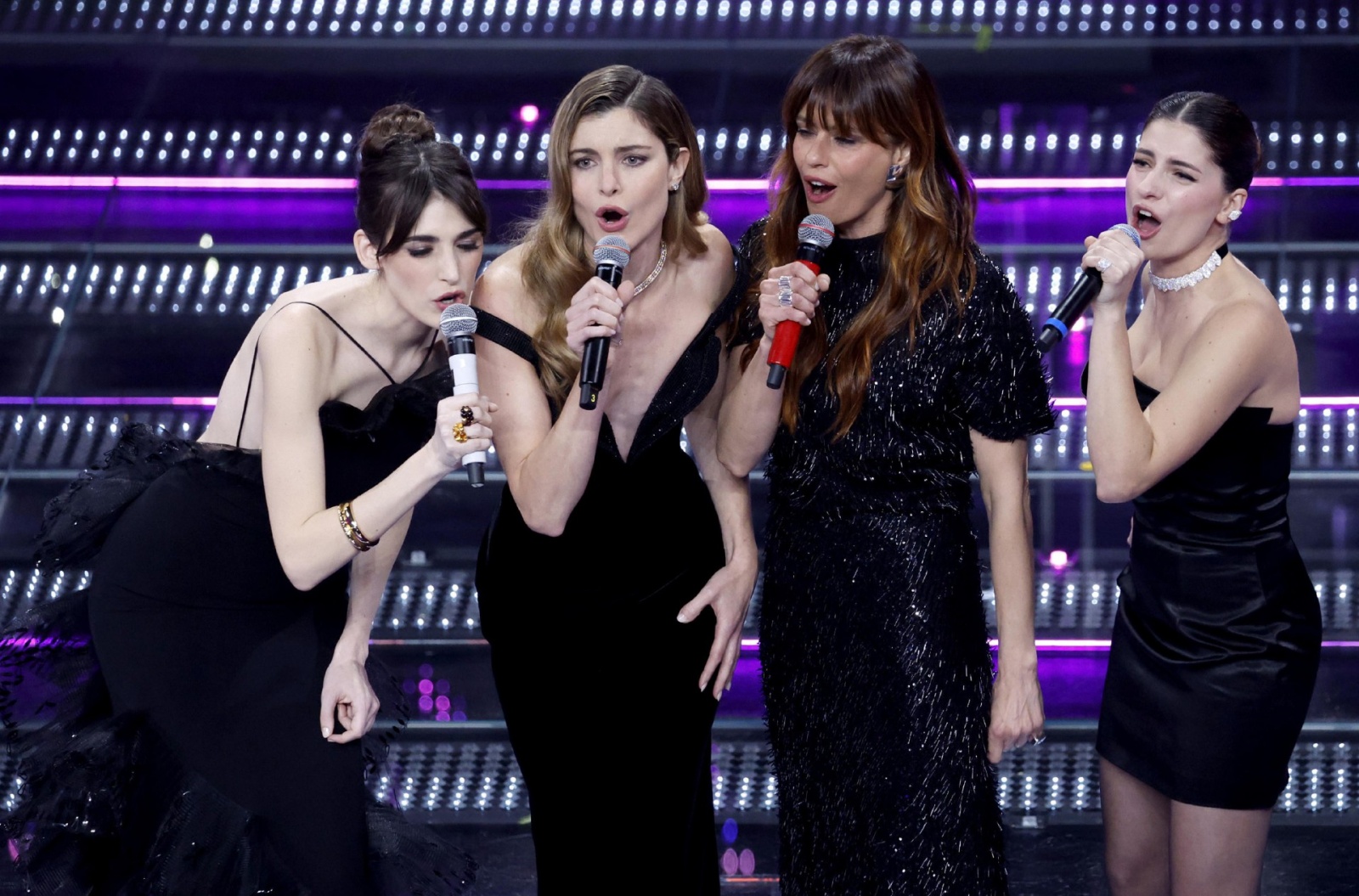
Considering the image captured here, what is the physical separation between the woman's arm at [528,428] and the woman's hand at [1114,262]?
0.63 m

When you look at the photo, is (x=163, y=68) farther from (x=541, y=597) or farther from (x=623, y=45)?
(x=541, y=597)

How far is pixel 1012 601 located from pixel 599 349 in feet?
1.89

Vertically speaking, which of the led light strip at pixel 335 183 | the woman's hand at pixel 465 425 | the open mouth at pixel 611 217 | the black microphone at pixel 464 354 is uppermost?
the led light strip at pixel 335 183

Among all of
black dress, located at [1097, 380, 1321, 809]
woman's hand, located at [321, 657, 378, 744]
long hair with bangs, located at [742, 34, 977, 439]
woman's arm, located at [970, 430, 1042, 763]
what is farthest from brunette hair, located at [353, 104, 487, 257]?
black dress, located at [1097, 380, 1321, 809]

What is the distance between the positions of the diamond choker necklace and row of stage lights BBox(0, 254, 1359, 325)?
1362 millimetres

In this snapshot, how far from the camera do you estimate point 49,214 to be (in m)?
3.67

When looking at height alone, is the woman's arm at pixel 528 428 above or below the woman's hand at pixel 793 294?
below

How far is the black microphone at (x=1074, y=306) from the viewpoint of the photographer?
1.78m

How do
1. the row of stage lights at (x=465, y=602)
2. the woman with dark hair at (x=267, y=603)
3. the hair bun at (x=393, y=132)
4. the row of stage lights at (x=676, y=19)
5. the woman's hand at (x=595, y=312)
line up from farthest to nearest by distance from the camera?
the row of stage lights at (x=676, y=19) → the row of stage lights at (x=465, y=602) → the hair bun at (x=393, y=132) → the woman with dark hair at (x=267, y=603) → the woman's hand at (x=595, y=312)

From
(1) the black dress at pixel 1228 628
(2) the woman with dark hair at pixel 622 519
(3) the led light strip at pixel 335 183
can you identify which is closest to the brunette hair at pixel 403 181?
(2) the woman with dark hair at pixel 622 519

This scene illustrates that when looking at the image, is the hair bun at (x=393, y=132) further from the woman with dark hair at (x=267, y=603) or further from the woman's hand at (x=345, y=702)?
the woman's hand at (x=345, y=702)

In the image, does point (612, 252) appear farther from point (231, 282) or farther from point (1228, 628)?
point (231, 282)

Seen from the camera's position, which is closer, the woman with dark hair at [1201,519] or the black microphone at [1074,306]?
the black microphone at [1074,306]

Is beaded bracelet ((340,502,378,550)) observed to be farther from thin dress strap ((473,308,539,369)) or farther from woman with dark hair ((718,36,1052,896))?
woman with dark hair ((718,36,1052,896))
